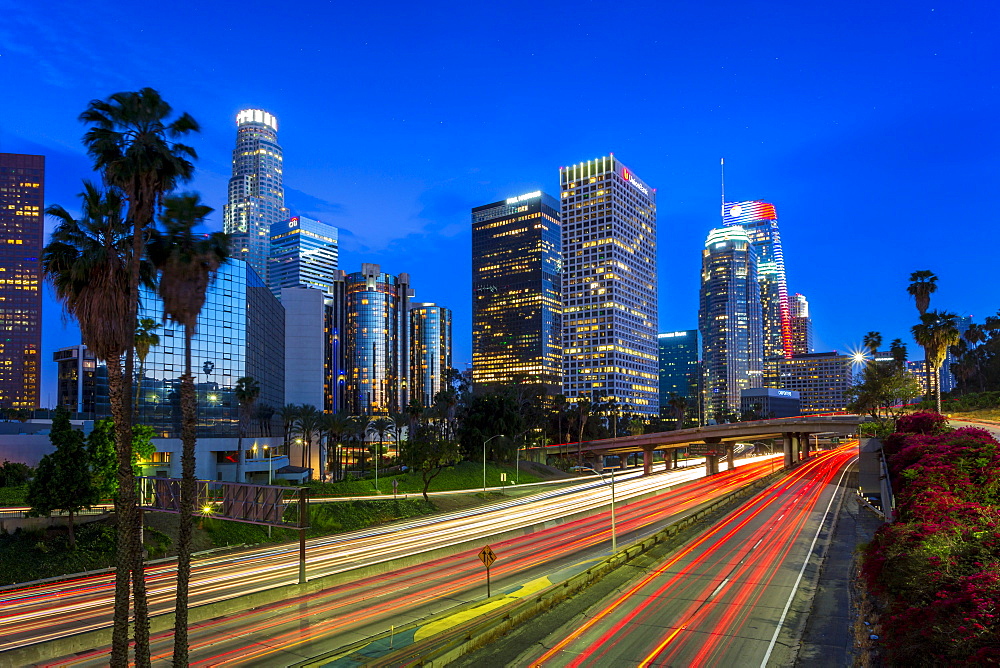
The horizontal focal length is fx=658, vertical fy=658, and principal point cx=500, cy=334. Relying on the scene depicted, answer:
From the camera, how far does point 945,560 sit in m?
20.3

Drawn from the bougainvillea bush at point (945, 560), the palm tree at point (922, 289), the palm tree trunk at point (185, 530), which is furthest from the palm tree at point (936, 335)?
the palm tree trunk at point (185, 530)

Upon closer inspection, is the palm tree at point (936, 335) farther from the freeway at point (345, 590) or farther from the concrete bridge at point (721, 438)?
the freeway at point (345, 590)

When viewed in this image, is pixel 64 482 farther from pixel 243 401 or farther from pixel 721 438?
pixel 721 438

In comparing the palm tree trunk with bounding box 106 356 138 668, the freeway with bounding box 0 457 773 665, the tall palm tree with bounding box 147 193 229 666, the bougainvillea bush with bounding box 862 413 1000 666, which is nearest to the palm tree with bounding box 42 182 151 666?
the palm tree trunk with bounding box 106 356 138 668

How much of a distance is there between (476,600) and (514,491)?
5543 cm

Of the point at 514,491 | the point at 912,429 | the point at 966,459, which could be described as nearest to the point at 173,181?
the point at 966,459

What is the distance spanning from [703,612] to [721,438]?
8937 centimetres

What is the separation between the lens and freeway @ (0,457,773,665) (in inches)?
968

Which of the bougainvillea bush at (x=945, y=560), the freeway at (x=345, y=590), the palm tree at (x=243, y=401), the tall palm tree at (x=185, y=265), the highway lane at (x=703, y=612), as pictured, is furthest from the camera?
the palm tree at (x=243, y=401)

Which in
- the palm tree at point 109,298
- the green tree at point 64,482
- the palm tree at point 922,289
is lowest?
the green tree at point 64,482

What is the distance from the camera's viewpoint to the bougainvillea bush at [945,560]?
16500 mm

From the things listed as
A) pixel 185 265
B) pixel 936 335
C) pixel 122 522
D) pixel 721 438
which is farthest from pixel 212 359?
pixel 936 335

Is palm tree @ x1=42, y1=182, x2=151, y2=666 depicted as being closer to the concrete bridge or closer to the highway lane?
the highway lane

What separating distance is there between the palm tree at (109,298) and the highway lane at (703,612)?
42.2 feet
